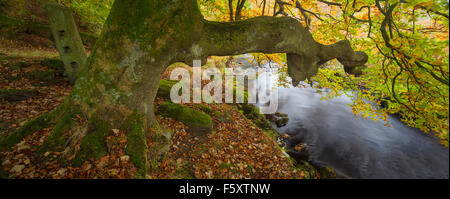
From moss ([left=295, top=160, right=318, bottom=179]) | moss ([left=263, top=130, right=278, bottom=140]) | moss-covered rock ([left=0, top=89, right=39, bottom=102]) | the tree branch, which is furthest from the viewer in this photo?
moss ([left=263, top=130, right=278, bottom=140])

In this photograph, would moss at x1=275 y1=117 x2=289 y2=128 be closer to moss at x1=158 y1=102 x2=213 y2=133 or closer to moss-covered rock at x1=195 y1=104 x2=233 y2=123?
moss-covered rock at x1=195 y1=104 x2=233 y2=123

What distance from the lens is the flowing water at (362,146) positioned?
7.53m

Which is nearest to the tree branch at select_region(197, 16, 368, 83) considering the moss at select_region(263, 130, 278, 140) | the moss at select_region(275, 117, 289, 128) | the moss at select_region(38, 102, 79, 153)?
the moss at select_region(38, 102, 79, 153)

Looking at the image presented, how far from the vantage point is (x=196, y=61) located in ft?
10.7

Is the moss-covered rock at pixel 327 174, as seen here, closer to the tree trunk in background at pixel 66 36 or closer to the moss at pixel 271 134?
the moss at pixel 271 134

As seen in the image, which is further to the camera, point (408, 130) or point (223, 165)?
point (408, 130)

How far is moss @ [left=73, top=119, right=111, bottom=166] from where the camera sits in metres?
3.07

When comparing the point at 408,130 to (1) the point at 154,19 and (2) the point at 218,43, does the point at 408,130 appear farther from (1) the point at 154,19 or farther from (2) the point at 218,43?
(1) the point at 154,19

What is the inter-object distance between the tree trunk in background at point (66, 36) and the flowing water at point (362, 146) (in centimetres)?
923

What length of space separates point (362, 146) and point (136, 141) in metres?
10.8

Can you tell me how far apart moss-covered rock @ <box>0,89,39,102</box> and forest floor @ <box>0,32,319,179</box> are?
35mm

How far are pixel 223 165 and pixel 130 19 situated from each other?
3.82 metres
